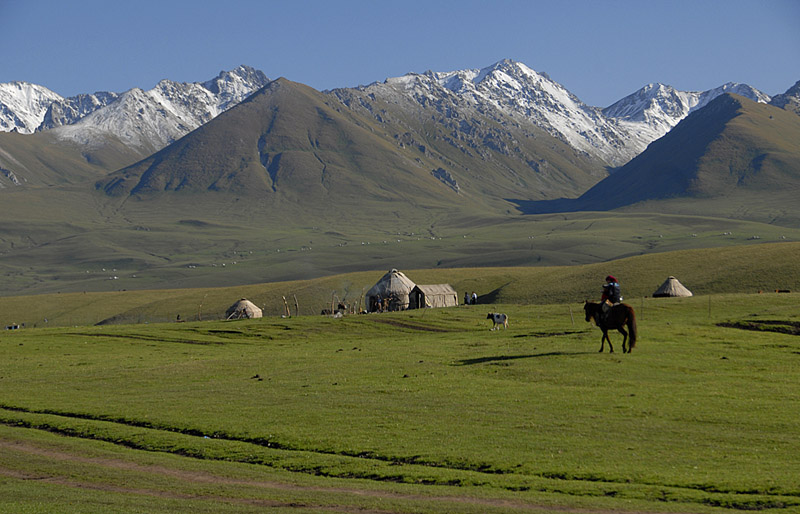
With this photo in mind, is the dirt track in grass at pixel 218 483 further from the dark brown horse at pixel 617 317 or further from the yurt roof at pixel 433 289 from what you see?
the yurt roof at pixel 433 289

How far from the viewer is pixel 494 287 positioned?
147 m

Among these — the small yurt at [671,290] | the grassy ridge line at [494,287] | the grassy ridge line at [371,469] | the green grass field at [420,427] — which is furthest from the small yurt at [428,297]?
the grassy ridge line at [371,469]

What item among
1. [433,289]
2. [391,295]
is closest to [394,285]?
[391,295]

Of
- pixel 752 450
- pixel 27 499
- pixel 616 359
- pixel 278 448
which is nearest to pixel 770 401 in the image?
pixel 752 450

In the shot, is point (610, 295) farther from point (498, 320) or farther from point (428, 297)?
point (428, 297)

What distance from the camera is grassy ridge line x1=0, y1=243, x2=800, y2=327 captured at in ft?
389

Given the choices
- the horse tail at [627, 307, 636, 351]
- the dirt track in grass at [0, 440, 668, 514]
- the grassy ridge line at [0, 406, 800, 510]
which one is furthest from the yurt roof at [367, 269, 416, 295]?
the dirt track in grass at [0, 440, 668, 514]

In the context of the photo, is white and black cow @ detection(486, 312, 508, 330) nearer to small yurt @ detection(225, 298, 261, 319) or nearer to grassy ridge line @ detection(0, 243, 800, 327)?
grassy ridge line @ detection(0, 243, 800, 327)

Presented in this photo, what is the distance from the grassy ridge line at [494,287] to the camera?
118 metres

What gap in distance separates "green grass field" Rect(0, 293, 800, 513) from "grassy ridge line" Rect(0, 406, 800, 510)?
0.29 ft

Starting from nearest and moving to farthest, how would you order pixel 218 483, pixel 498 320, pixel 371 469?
pixel 218 483, pixel 371 469, pixel 498 320

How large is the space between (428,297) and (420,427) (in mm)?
82627

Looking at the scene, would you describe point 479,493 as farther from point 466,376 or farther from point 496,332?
point 496,332

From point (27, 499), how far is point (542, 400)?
72.2ft
